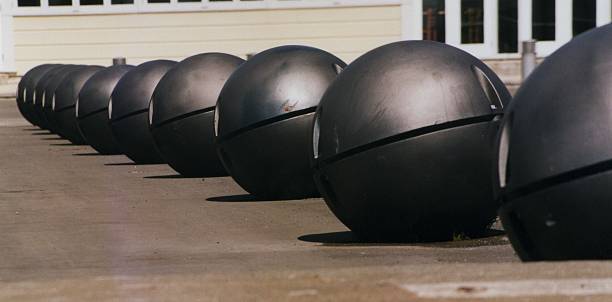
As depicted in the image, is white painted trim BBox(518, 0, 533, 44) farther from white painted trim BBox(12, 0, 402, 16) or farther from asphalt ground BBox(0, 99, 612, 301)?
asphalt ground BBox(0, 99, 612, 301)

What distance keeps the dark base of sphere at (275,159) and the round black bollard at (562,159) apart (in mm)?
5778

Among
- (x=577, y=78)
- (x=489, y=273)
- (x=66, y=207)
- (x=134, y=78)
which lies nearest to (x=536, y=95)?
(x=577, y=78)

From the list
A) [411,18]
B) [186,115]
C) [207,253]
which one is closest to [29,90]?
[186,115]

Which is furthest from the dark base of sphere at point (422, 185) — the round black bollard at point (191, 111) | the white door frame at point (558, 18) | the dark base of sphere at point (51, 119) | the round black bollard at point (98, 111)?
the white door frame at point (558, 18)

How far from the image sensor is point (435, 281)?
295 inches

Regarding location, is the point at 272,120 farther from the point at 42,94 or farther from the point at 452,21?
the point at 452,21

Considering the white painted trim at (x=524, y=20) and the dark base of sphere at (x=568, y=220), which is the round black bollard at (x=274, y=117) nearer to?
the dark base of sphere at (x=568, y=220)

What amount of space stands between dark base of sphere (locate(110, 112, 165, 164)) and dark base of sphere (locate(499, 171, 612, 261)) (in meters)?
12.3

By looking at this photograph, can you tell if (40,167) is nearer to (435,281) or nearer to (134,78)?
(134,78)

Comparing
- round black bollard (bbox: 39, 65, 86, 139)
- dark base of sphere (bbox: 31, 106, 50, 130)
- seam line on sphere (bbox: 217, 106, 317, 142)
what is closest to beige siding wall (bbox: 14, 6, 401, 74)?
dark base of sphere (bbox: 31, 106, 50, 130)

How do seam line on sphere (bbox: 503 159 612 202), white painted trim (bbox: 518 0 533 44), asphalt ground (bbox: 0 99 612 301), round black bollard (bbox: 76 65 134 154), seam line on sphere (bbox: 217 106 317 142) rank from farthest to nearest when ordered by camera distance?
white painted trim (bbox: 518 0 533 44)
round black bollard (bbox: 76 65 134 154)
seam line on sphere (bbox: 217 106 317 142)
seam line on sphere (bbox: 503 159 612 202)
asphalt ground (bbox: 0 99 612 301)

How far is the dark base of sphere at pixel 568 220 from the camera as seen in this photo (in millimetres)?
8664

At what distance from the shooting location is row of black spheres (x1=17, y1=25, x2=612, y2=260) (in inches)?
346

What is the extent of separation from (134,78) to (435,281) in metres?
13.9
